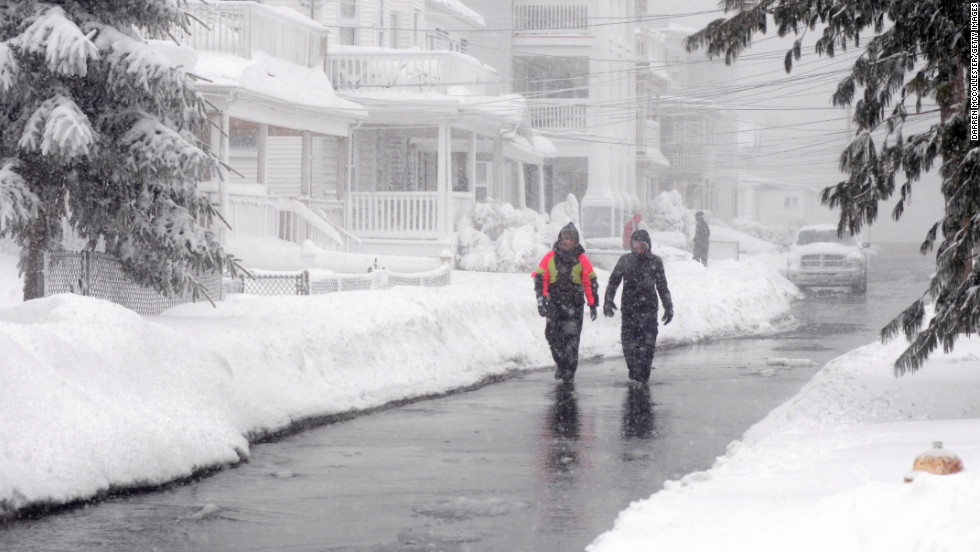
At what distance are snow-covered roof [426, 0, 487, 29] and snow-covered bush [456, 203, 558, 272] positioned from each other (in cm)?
989

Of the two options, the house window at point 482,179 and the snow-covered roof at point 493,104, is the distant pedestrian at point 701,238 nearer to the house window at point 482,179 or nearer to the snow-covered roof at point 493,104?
the house window at point 482,179

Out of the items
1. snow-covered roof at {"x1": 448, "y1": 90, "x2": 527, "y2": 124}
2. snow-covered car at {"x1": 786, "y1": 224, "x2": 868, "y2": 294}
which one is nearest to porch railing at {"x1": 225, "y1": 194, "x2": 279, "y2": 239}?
snow-covered roof at {"x1": 448, "y1": 90, "x2": 527, "y2": 124}

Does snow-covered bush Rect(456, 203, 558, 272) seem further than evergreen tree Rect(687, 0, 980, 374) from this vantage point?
Yes

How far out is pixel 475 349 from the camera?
1642cm

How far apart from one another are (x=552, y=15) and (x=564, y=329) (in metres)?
34.5

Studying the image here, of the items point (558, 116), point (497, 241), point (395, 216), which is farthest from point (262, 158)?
point (558, 116)

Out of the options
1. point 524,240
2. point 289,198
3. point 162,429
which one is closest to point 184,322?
point 162,429

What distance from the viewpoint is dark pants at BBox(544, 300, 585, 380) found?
14828 mm

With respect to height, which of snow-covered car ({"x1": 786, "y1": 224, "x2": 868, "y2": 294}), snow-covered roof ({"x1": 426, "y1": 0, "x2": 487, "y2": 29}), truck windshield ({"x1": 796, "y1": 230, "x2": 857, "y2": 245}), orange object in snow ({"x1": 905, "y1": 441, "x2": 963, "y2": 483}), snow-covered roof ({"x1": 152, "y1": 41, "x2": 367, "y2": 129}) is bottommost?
snow-covered car ({"x1": 786, "y1": 224, "x2": 868, "y2": 294})

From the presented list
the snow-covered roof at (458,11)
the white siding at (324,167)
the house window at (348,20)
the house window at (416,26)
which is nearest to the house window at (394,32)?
the house window at (416,26)

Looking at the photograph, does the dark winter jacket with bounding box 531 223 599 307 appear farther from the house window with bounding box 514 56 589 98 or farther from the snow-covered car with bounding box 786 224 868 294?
the house window with bounding box 514 56 589 98

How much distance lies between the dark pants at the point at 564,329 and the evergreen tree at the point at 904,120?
174 inches

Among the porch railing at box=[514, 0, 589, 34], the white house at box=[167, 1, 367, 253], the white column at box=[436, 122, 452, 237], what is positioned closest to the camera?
the white house at box=[167, 1, 367, 253]

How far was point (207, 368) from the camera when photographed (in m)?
10.8
